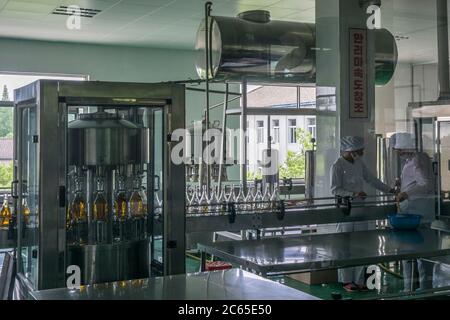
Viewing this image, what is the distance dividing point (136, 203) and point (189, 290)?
2.99 feet

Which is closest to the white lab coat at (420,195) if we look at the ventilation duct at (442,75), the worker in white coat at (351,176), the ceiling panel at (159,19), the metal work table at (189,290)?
the worker in white coat at (351,176)

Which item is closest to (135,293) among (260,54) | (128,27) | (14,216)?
(14,216)

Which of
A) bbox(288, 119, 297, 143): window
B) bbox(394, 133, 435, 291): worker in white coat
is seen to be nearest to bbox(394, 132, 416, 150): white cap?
bbox(394, 133, 435, 291): worker in white coat

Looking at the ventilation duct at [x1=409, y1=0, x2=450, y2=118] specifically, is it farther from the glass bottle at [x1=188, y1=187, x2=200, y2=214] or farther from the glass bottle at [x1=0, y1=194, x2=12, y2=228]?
the glass bottle at [x1=0, y1=194, x2=12, y2=228]

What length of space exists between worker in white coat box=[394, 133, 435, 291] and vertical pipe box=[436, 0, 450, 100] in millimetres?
498

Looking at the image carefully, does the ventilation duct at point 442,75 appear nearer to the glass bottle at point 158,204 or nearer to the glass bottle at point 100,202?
the glass bottle at point 158,204

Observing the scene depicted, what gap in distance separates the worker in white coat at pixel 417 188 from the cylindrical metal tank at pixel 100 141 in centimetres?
215

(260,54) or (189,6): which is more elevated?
(189,6)

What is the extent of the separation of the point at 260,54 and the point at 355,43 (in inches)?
26.8

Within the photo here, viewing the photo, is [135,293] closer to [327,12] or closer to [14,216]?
[14,216]

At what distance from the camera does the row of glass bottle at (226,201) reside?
9.75ft

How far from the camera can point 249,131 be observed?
640cm

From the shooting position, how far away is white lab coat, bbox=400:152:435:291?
3.98 metres
